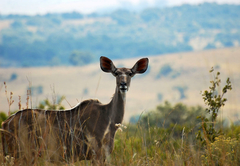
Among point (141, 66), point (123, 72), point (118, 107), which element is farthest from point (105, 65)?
point (118, 107)

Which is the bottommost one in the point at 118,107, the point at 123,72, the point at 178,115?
the point at 178,115

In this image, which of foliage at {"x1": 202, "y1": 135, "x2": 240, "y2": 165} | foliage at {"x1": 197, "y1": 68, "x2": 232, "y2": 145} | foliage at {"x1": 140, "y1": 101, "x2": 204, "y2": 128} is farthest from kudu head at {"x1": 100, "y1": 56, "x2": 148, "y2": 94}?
foliage at {"x1": 140, "y1": 101, "x2": 204, "y2": 128}

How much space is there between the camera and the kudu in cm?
564

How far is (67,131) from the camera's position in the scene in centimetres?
600

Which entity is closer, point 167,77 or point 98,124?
point 98,124

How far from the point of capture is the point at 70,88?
179125mm

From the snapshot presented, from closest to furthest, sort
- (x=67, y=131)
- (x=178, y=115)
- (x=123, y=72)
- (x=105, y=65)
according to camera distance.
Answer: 1. (x=67, y=131)
2. (x=123, y=72)
3. (x=105, y=65)
4. (x=178, y=115)

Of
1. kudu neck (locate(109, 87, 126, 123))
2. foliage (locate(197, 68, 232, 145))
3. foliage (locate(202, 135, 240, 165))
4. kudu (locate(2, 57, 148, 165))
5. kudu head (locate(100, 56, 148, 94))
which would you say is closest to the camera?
foliage (locate(202, 135, 240, 165))

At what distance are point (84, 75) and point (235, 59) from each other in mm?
85672

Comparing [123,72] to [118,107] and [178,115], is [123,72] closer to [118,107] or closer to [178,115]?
[118,107]

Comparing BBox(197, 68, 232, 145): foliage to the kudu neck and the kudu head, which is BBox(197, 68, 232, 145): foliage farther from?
the kudu neck

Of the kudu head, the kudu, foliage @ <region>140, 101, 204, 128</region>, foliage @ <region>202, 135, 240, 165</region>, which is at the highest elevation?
the kudu head

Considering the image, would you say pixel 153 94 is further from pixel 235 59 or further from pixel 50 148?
pixel 50 148

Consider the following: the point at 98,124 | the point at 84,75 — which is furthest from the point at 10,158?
the point at 84,75
